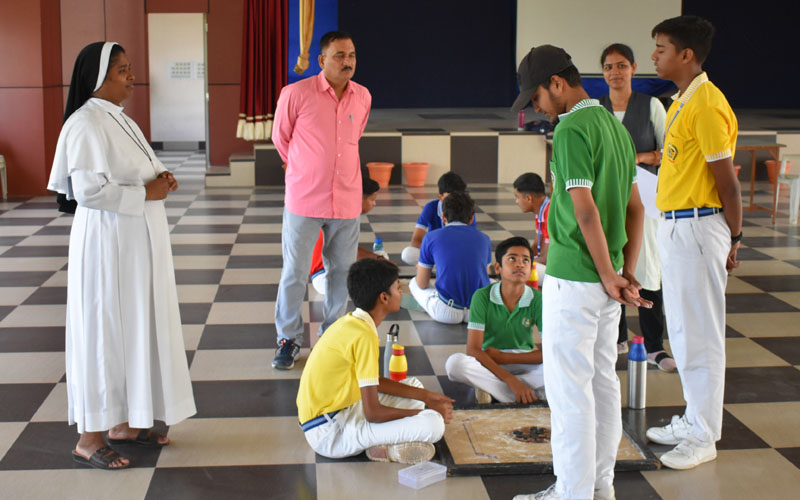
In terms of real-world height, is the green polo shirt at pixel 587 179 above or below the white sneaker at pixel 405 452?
above

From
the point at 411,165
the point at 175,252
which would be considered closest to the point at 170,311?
the point at 175,252

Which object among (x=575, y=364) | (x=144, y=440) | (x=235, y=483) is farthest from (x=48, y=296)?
(x=575, y=364)

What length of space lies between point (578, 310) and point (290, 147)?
6.81 feet

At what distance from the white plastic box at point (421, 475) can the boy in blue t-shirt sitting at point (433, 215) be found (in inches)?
90.4

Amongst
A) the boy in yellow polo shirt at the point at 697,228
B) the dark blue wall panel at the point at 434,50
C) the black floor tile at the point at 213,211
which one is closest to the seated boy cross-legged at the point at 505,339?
Answer: the boy in yellow polo shirt at the point at 697,228

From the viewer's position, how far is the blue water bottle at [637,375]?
138 inches

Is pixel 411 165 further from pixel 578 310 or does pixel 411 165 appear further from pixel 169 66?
pixel 578 310

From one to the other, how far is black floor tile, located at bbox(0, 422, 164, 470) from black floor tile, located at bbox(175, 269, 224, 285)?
234 centimetres

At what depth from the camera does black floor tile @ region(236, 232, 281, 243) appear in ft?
22.9

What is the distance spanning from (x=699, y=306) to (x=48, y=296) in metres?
3.86

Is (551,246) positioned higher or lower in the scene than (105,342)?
higher

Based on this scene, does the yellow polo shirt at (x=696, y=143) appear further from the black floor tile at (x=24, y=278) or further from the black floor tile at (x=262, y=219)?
the black floor tile at (x=262, y=219)

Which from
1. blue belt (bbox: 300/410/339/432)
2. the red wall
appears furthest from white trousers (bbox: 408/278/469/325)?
the red wall

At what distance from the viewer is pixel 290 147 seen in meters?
4.12
